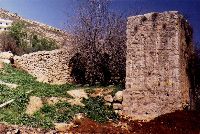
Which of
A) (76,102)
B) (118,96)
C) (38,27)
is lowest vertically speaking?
(76,102)

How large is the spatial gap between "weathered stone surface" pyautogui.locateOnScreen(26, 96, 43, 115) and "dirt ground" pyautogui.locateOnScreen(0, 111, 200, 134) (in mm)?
1738

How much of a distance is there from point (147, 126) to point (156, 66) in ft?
7.82

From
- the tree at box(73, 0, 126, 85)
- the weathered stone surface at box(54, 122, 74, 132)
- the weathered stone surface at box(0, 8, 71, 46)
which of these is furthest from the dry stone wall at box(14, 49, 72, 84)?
the weathered stone surface at box(0, 8, 71, 46)

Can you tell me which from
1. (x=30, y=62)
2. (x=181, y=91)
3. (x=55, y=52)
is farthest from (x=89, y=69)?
(x=181, y=91)

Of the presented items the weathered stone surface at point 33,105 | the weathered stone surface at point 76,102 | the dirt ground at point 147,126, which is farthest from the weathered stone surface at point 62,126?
the weathered stone surface at point 76,102

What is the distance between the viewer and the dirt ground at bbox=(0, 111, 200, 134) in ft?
36.5

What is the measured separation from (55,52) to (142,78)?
8054 millimetres

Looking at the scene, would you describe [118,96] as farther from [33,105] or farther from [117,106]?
[33,105]

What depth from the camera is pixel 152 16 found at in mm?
13344

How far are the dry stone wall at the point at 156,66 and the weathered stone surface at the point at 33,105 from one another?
3200 mm

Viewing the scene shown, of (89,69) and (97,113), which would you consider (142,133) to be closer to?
(97,113)

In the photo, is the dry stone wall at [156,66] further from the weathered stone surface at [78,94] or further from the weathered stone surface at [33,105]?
the weathered stone surface at [33,105]

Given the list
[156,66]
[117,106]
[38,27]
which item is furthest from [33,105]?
[38,27]

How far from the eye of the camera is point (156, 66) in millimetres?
13125
